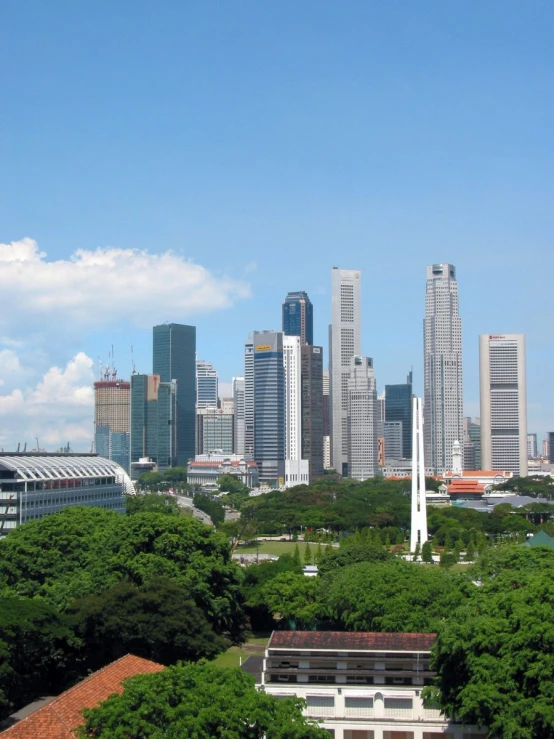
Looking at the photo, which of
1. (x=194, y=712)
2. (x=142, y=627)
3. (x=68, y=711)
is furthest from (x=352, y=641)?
(x=194, y=712)

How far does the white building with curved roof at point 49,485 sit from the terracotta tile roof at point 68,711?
1466 inches

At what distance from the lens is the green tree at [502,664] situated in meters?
22.2

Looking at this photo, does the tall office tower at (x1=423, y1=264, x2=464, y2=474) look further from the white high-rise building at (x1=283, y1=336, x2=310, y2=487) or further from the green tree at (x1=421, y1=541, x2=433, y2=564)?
the green tree at (x1=421, y1=541, x2=433, y2=564)

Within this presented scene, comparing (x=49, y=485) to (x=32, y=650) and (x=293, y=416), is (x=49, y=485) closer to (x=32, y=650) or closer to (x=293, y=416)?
(x=32, y=650)

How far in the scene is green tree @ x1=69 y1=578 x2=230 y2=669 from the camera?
103 ft

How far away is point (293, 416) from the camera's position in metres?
182

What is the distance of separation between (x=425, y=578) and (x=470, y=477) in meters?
127

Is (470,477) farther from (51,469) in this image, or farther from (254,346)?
(51,469)

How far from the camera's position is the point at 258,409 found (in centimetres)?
17688

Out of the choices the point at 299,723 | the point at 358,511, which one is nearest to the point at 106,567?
the point at 299,723

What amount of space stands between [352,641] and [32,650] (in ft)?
31.3

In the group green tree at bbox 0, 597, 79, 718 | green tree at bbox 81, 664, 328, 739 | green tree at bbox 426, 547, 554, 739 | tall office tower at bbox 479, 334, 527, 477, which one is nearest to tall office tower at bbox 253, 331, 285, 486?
tall office tower at bbox 479, 334, 527, 477

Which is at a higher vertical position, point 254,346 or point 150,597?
point 254,346

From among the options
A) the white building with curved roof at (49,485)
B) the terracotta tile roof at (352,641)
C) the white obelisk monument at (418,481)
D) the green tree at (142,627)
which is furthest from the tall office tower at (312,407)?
the terracotta tile roof at (352,641)
